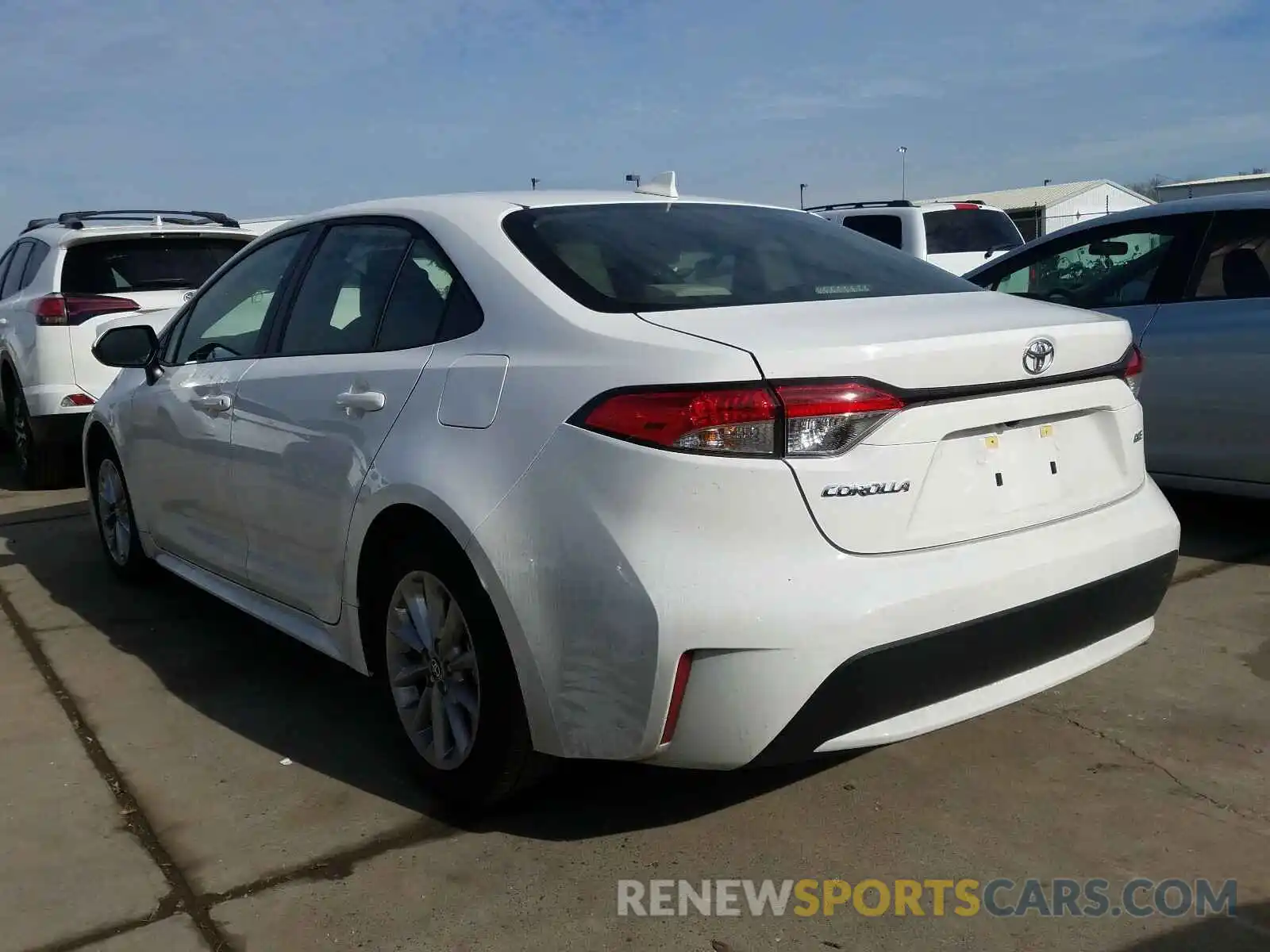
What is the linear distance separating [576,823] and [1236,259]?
4063 millimetres

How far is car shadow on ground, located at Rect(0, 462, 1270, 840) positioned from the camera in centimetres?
321

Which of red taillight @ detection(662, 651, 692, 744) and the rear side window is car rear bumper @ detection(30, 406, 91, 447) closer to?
red taillight @ detection(662, 651, 692, 744)

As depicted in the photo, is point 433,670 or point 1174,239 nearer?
point 433,670

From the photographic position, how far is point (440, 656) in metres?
3.14

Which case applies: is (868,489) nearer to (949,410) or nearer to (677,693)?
(949,410)

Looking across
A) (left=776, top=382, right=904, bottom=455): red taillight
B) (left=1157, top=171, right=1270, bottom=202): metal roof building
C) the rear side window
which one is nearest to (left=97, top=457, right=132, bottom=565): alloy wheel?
(left=776, top=382, right=904, bottom=455): red taillight

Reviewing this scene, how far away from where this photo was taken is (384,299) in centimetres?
349

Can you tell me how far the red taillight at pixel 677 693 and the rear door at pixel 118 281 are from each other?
5.71 m

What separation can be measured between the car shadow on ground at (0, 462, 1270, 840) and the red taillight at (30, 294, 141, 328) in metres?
1.54

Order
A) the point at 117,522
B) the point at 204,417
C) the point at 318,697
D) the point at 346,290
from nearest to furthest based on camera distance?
the point at 346,290, the point at 318,697, the point at 204,417, the point at 117,522

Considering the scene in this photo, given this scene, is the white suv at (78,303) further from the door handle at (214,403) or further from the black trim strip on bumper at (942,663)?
the black trim strip on bumper at (942,663)

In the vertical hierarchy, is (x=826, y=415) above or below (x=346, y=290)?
below

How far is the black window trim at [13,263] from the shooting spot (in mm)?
8406
